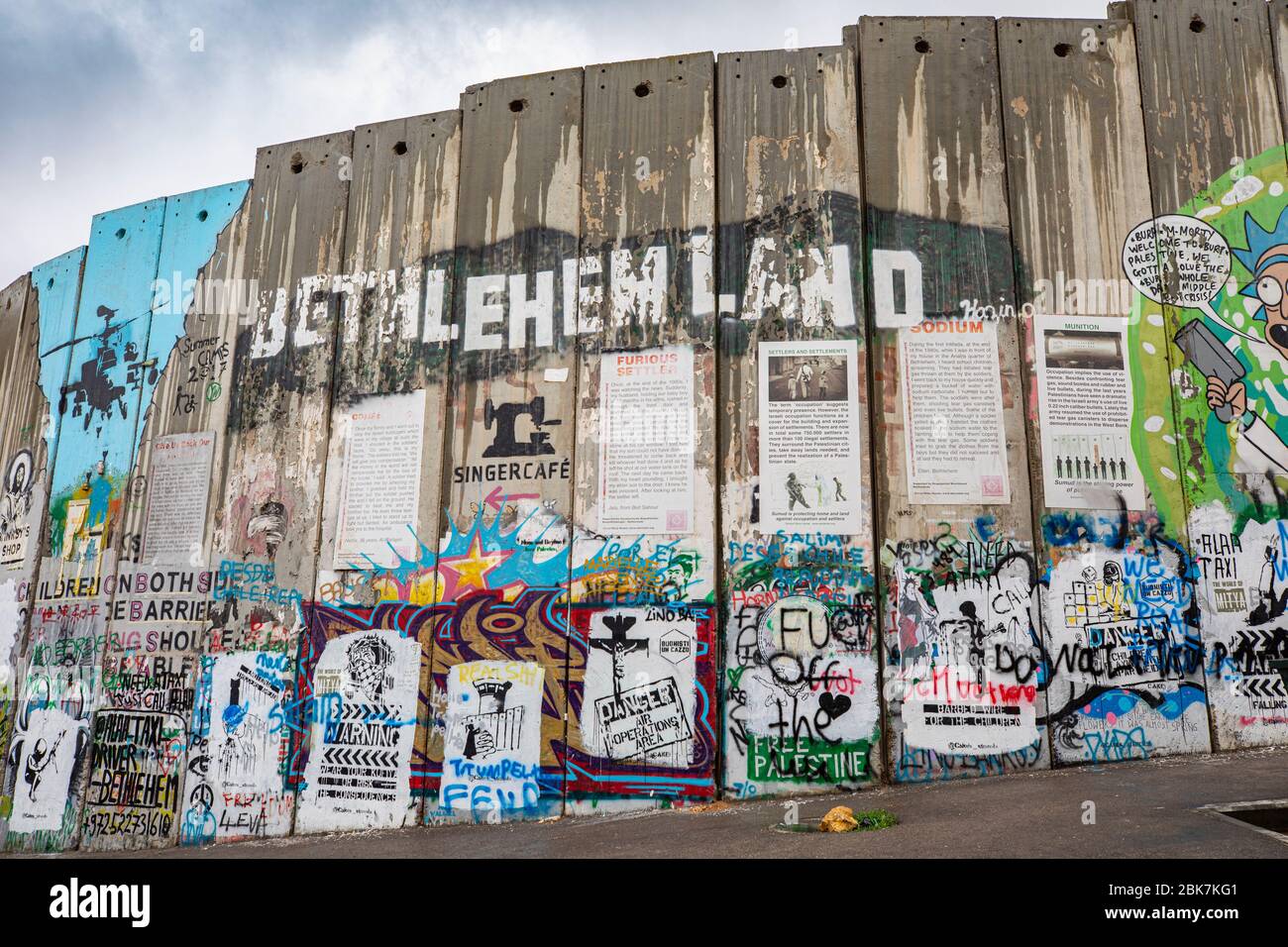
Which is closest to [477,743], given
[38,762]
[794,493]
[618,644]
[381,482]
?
[618,644]

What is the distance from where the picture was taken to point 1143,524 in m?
7.94

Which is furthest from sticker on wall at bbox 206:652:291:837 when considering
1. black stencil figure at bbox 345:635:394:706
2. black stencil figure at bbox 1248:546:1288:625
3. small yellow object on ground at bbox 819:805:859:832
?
black stencil figure at bbox 1248:546:1288:625

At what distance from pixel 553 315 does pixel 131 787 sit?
641 cm

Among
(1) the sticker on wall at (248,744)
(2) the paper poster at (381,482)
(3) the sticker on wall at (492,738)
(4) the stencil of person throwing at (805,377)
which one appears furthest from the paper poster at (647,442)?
(1) the sticker on wall at (248,744)

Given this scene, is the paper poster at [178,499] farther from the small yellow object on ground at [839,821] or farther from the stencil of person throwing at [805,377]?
the small yellow object on ground at [839,821]

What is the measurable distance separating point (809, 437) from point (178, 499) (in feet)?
22.3

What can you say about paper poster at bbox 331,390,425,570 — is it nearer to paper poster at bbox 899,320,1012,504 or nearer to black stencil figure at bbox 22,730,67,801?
black stencil figure at bbox 22,730,67,801

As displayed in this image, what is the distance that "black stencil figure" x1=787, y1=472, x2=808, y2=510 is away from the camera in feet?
26.7

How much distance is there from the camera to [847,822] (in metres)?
6.25

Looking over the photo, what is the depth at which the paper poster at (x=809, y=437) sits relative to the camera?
810cm

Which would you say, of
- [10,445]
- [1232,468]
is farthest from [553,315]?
[10,445]

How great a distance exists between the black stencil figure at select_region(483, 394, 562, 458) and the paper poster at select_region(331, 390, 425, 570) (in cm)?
76

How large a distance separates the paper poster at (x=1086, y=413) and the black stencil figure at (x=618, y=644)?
3727 millimetres
